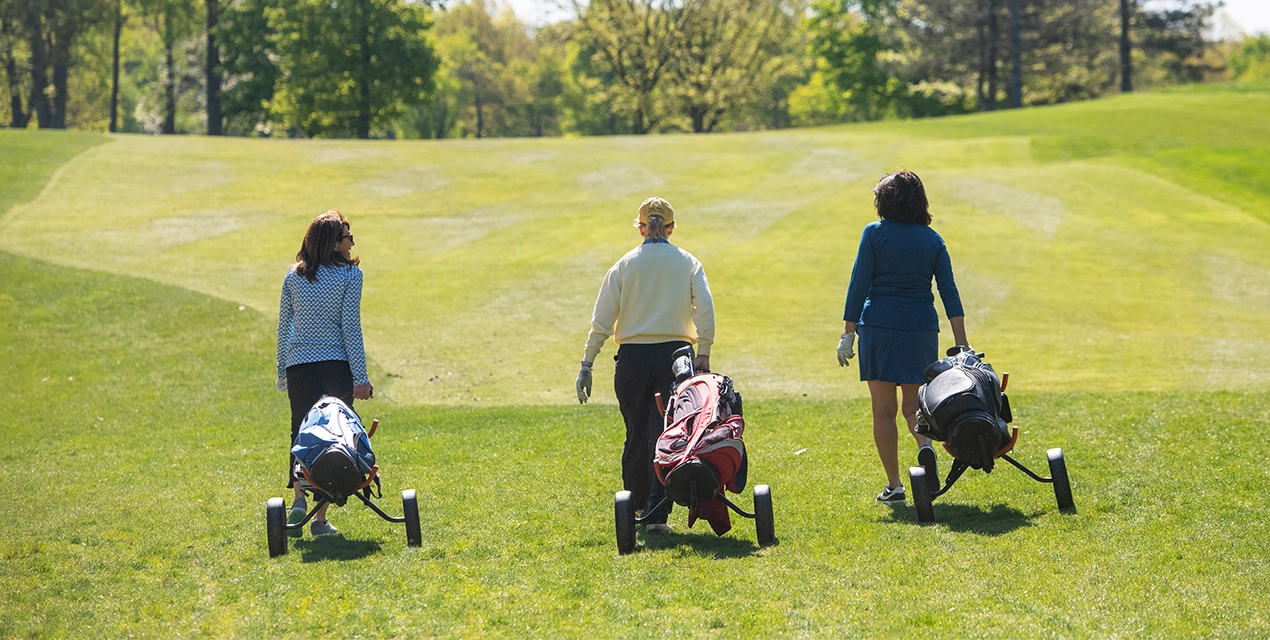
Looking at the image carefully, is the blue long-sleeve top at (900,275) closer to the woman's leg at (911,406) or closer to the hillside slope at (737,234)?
the woman's leg at (911,406)

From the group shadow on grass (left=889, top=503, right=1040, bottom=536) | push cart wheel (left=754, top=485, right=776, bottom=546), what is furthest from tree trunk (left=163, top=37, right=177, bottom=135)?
push cart wheel (left=754, top=485, right=776, bottom=546)

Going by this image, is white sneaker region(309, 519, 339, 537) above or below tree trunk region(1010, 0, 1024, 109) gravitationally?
below

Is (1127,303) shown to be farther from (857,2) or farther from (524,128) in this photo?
(524,128)

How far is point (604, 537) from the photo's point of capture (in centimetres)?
738

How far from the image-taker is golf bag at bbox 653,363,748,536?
6457 millimetres

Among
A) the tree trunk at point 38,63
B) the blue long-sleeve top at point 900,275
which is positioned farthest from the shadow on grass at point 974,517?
the tree trunk at point 38,63

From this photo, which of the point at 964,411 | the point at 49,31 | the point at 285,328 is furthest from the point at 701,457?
the point at 49,31

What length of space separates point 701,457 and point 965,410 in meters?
1.63

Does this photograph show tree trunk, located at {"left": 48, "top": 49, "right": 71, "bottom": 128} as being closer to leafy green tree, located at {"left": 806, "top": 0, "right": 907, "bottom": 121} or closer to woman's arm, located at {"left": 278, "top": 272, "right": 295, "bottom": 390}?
leafy green tree, located at {"left": 806, "top": 0, "right": 907, "bottom": 121}

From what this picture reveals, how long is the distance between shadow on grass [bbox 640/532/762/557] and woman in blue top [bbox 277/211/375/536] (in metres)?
2.12

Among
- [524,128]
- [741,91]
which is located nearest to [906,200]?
[741,91]

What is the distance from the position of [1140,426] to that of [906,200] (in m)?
4.58

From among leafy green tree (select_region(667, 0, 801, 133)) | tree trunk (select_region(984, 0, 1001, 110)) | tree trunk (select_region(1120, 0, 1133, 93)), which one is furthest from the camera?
leafy green tree (select_region(667, 0, 801, 133))

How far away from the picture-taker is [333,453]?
6660mm
